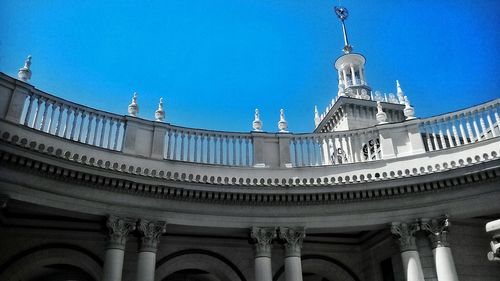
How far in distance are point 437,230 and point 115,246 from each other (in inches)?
453

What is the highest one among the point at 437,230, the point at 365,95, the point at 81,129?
the point at 365,95

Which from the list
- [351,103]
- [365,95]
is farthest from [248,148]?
[365,95]

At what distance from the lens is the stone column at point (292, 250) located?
53.4 feet

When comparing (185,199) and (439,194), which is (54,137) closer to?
(185,199)

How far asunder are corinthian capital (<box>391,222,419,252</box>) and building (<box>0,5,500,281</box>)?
4 cm

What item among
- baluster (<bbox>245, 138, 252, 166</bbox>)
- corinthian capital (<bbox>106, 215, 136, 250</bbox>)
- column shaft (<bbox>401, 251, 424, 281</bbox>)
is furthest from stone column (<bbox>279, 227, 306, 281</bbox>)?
corinthian capital (<bbox>106, 215, 136, 250</bbox>)

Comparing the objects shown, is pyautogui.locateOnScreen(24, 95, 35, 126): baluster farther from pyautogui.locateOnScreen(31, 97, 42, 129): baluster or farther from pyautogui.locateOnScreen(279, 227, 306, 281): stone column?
pyautogui.locateOnScreen(279, 227, 306, 281): stone column

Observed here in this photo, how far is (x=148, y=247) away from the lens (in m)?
15.4

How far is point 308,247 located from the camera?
67.4ft

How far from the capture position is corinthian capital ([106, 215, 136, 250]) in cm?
1498

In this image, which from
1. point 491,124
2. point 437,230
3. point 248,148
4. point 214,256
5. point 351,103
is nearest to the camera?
point 437,230

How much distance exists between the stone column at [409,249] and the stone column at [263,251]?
15.3 feet

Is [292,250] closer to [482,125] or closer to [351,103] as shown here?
[482,125]

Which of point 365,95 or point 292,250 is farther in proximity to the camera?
point 365,95
